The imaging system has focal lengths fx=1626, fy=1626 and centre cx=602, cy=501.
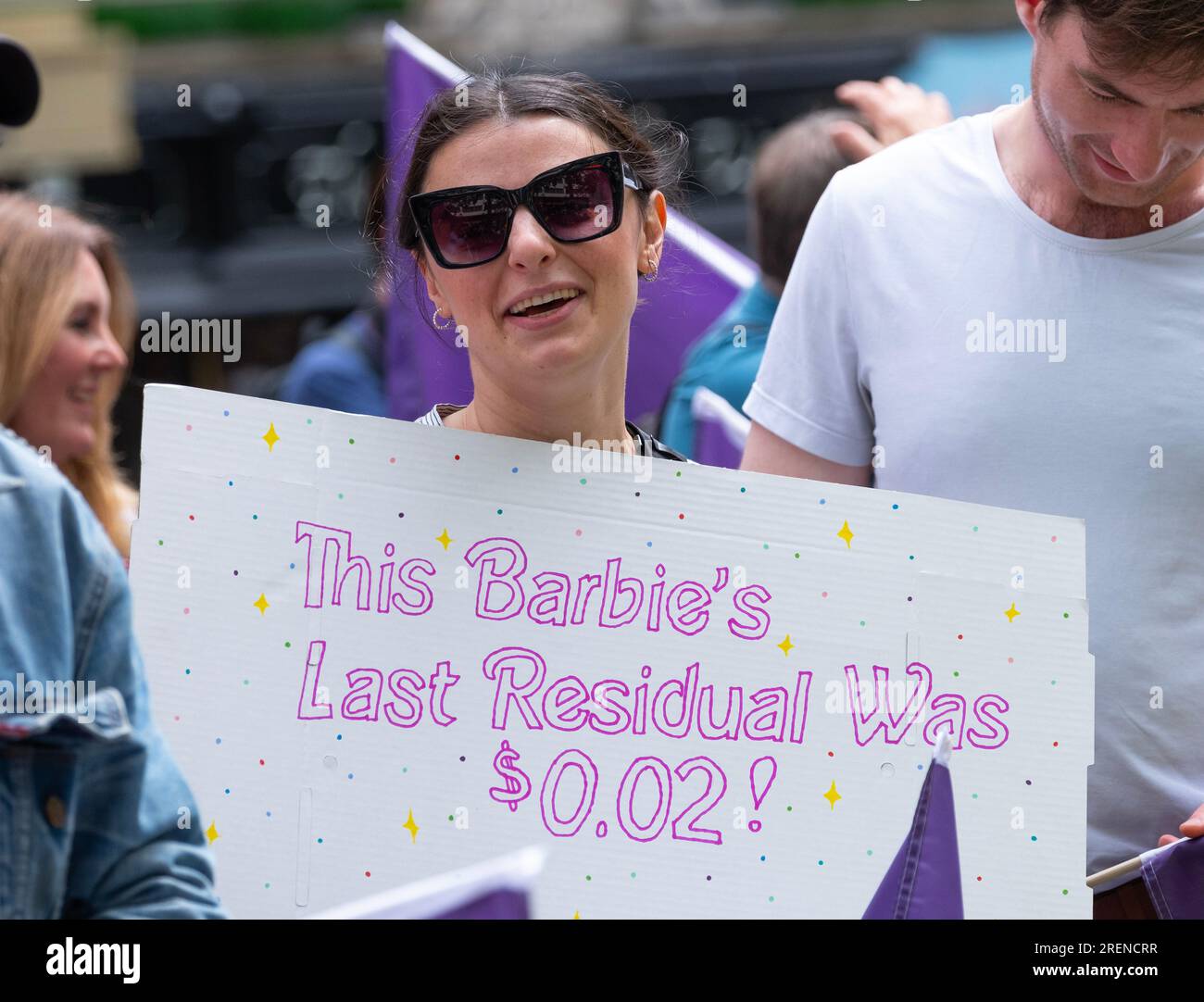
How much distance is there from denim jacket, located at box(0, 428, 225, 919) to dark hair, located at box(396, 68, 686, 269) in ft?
2.30

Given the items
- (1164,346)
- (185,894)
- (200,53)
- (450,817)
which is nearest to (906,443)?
(1164,346)

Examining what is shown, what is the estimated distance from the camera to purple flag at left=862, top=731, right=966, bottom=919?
1823mm

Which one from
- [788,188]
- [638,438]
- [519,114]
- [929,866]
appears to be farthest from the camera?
[788,188]

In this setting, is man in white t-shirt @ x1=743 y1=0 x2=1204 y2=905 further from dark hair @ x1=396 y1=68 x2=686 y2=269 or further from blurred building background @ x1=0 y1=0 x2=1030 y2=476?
blurred building background @ x1=0 y1=0 x2=1030 y2=476

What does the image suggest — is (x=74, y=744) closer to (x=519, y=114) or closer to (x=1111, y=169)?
(x=519, y=114)

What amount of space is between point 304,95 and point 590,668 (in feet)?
23.6

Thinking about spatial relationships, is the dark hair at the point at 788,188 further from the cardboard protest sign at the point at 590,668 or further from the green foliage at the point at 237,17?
the green foliage at the point at 237,17

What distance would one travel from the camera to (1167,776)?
6.59 feet

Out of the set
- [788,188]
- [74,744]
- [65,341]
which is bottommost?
[74,744]

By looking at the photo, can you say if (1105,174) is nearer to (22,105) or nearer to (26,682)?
(22,105)

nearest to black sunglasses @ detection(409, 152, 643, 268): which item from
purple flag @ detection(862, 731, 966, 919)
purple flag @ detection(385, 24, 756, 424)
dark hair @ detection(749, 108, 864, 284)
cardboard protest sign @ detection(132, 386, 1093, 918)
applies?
cardboard protest sign @ detection(132, 386, 1093, 918)

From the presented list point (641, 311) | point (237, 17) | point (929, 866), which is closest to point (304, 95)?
point (237, 17)

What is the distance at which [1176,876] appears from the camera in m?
1.90
